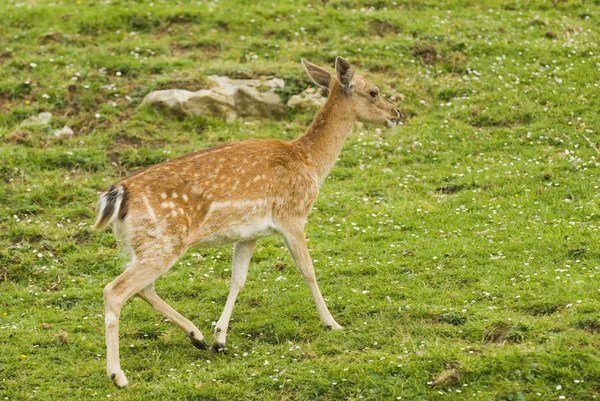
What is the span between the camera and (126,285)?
8141mm

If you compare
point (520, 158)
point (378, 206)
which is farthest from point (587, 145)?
point (378, 206)

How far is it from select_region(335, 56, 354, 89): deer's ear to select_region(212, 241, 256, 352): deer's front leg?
2087 mm

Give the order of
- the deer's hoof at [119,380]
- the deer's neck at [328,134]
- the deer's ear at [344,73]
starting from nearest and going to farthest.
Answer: the deer's hoof at [119,380] < the deer's neck at [328,134] < the deer's ear at [344,73]

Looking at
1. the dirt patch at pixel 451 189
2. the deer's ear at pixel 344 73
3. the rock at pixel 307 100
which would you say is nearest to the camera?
the deer's ear at pixel 344 73

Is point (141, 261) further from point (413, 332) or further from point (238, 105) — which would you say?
point (238, 105)

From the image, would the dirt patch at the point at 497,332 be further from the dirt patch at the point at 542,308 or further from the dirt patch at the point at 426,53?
the dirt patch at the point at 426,53

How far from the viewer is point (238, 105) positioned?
Answer: 14789mm

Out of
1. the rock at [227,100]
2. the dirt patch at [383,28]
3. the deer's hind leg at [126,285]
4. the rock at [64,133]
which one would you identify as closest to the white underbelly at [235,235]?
the deer's hind leg at [126,285]

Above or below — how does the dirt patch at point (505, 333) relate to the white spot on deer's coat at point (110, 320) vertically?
above

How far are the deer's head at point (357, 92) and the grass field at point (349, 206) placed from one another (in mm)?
1410

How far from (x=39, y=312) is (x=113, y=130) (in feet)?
16.3

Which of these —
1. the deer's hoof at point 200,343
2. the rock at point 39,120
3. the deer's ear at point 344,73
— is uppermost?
the deer's ear at point 344,73

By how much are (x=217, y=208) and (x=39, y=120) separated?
654 cm

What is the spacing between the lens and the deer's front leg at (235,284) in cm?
866
